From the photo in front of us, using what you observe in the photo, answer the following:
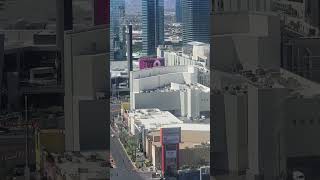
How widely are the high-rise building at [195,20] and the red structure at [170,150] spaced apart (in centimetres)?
46

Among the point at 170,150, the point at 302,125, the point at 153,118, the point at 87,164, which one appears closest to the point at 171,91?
the point at 153,118

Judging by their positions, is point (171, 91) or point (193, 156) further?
point (193, 156)

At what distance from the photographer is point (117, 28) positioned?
2.65 m

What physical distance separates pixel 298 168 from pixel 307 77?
0.47 meters

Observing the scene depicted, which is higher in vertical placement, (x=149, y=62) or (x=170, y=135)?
(x=149, y=62)

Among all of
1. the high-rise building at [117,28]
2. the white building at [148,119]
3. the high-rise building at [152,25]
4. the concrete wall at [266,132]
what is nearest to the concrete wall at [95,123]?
the white building at [148,119]

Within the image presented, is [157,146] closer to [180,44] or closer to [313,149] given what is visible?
[180,44]

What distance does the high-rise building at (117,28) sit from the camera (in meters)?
2.64

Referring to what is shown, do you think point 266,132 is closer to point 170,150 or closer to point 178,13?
point 170,150

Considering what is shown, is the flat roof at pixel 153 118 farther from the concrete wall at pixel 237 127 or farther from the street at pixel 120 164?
the concrete wall at pixel 237 127

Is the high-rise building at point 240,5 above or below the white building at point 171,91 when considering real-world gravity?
above

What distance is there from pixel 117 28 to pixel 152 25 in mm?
172

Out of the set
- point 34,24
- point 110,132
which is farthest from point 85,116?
point 34,24

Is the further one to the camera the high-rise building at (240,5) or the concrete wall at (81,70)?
→ the high-rise building at (240,5)
